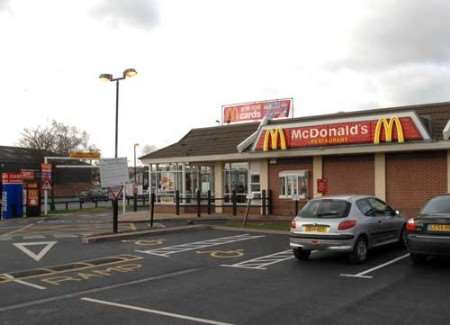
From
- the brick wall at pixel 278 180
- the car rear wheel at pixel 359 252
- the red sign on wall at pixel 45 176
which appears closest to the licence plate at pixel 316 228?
the car rear wheel at pixel 359 252

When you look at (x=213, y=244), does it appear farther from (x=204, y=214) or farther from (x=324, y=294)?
(x=204, y=214)

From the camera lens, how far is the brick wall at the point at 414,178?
20.8 meters

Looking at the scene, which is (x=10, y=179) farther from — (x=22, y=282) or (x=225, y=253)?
(x=22, y=282)

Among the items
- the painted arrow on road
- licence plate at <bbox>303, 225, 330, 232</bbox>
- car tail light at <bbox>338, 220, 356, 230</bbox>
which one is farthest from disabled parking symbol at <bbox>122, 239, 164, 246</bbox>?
car tail light at <bbox>338, 220, 356, 230</bbox>

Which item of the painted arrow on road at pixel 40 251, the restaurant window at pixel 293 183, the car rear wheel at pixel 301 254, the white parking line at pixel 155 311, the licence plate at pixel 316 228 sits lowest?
the white parking line at pixel 155 311

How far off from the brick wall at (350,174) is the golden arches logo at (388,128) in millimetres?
1584

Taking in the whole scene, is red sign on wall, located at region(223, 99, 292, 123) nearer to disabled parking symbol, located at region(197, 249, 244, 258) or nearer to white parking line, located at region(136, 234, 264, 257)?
white parking line, located at region(136, 234, 264, 257)

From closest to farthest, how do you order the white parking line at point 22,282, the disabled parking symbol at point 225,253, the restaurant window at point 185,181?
the white parking line at point 22,282 → the disabled parking symbol at point 225,253 → the restaurant window at point 185,181

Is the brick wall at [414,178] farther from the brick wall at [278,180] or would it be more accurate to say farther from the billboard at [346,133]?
the brick wall at [278,180]

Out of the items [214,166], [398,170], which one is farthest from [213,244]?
[214,166]

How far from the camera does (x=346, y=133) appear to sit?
22.2 meters

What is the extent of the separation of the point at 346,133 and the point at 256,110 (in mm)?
19316

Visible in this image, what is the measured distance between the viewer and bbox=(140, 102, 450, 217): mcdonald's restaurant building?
20875 millimetres

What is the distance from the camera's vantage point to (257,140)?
25141mm
